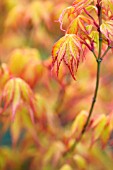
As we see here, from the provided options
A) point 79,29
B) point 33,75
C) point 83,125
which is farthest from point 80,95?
point 79,29

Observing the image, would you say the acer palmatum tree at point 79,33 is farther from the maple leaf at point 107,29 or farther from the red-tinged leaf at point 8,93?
the red-tinged leaf at point 8,93

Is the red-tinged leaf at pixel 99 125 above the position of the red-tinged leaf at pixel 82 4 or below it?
below

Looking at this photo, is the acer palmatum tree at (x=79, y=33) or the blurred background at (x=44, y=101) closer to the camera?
the acer palmatum tree at (x=79, y=33)

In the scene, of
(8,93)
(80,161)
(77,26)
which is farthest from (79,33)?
(80,161)

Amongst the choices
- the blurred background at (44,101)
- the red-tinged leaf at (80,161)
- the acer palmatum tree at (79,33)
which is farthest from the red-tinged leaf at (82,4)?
the red-tinged leaf at (80,161)

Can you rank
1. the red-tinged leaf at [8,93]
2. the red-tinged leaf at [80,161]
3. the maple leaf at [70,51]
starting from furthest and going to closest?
the red-tinged leaf at [80,161] → the red-tinged leaf at [8,93] → the maple leaf at [70,51]

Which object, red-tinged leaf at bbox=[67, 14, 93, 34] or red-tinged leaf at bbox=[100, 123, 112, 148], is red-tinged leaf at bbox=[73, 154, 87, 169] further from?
red-tinged leaf at bbox=[67, 14, 93, 34]

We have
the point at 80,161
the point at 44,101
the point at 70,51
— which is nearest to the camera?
the point at 70,51

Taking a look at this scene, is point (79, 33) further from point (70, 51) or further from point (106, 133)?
point (106, 133)

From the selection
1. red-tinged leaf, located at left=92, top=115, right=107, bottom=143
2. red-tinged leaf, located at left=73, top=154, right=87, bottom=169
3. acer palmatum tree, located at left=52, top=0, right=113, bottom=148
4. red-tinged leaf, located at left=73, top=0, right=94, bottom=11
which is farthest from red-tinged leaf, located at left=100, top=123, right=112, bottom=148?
red-tinged leaf, located at left=73, top=0, right=94, bottom=11

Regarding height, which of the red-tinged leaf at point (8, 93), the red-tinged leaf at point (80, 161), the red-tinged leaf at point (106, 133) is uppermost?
the red-tinged leaf at point (8, 93)

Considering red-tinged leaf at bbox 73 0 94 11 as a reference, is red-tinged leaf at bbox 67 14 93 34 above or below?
below
